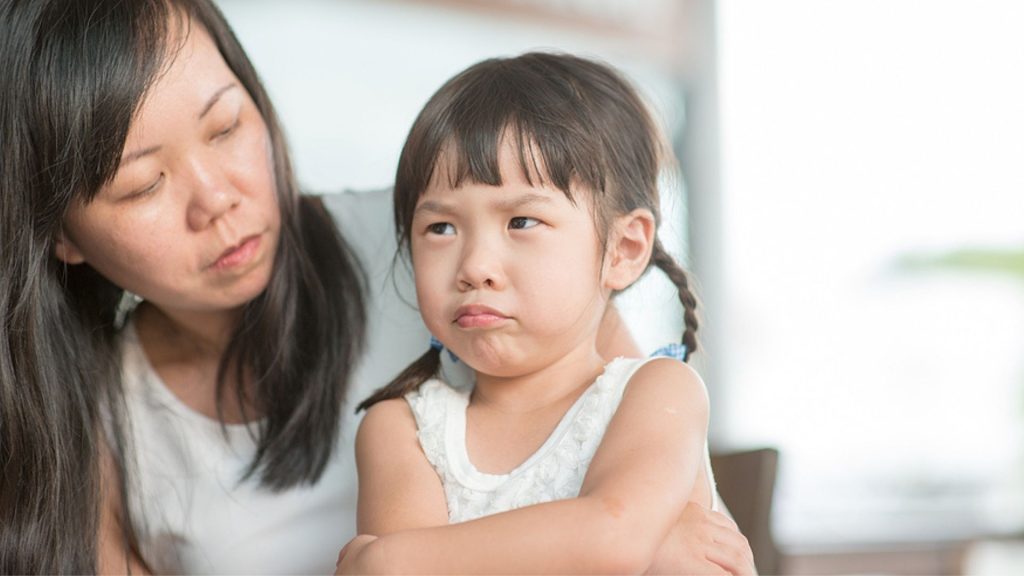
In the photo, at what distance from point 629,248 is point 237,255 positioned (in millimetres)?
534

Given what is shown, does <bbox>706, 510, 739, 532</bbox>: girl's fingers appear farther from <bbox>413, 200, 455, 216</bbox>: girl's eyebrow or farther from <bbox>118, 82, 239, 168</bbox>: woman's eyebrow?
<bbox>118, 82, 239, 168</bbox>: woman's eyebrow

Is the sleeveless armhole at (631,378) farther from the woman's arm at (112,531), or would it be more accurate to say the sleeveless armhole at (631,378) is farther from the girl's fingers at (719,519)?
the woman's arm at (112,531)

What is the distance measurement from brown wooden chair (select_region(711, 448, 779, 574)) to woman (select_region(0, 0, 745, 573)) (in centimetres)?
41

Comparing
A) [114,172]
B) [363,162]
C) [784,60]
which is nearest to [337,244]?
[114,172]

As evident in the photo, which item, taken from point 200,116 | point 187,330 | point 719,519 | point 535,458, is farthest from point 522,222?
point 187,330

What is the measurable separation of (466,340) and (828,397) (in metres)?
3.27

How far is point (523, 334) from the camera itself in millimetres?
1271

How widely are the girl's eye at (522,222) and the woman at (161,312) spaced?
355mm

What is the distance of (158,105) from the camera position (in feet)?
4.77

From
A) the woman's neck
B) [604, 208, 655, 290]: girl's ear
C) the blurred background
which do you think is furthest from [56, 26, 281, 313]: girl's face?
the blurred background

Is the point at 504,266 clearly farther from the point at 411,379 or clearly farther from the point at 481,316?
the point at 411,379

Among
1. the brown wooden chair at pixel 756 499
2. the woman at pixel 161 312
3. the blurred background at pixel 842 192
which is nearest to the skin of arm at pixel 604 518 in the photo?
the woman at pixel 161 312

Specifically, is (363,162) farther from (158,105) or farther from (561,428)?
(561,428)

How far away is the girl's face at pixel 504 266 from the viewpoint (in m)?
1.24
